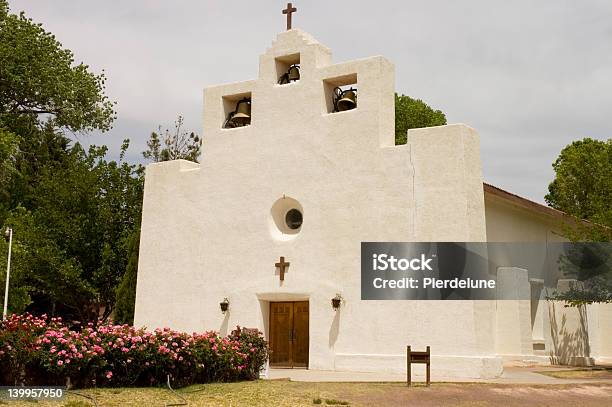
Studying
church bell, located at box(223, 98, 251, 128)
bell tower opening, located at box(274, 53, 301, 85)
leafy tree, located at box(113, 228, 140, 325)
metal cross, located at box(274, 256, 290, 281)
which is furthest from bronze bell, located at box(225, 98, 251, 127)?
leafy tree, located at box(113, 228, 140, 325)

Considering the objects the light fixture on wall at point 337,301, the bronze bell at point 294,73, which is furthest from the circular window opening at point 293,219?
the bronze bell at point 294,73

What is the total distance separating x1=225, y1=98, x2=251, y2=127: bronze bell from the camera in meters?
21.8

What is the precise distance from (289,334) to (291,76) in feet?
25.0

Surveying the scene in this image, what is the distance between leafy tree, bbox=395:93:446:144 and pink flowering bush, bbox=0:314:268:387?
83.9ft

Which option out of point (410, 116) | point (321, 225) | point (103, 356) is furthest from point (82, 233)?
point (410, 116)

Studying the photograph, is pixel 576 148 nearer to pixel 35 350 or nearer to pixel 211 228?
pixel 211 228

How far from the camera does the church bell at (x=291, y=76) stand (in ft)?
70.1

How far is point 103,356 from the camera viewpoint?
13.9 meters

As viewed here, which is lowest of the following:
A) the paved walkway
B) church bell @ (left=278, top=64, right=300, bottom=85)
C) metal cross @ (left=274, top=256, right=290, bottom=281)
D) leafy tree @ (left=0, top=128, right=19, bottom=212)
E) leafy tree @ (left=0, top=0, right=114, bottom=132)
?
the paved walkway

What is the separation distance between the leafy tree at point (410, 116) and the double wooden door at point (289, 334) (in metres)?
20.1

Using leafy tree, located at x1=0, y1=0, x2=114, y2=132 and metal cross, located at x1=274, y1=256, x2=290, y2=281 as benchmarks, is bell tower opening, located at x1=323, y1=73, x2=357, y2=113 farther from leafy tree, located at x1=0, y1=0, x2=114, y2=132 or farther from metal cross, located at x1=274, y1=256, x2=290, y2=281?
leafy tree, located at x1=0, y1=0, x2=114, y2=132

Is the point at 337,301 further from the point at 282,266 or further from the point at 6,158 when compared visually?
the point at 6,158

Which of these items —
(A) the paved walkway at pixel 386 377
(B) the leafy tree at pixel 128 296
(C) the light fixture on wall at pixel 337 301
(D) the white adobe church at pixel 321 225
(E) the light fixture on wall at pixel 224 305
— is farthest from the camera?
(B) the leafy tree at pixel 128 296

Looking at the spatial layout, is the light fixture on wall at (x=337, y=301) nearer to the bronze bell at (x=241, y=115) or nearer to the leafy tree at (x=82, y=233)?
the bronze bell at (x=241, y=115)
